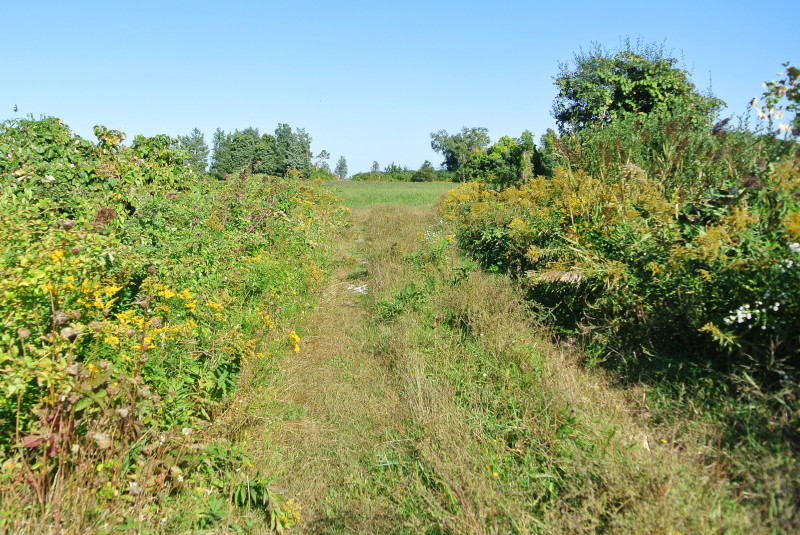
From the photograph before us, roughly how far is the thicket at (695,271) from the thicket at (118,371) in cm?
273

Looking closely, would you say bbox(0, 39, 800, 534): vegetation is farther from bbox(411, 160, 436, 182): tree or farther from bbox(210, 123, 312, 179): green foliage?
bbox(411, 160, 436, 182): tree

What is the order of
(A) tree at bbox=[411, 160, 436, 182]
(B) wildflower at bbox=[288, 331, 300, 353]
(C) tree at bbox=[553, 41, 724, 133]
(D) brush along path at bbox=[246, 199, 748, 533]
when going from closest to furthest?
(D) brush along path at bbox=[246, 199, 748, 533] < (B) wildflower at bbox=[288, 331, 300, 353] < (C) tree at bbox=[553, 41, 724, 133] < (A) tree at bbox=[411, 160, 436, 182]

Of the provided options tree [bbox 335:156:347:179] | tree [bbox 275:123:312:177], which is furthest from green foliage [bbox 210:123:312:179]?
tree [bbox 335:156:347:179]

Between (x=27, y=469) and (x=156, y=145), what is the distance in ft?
19.5

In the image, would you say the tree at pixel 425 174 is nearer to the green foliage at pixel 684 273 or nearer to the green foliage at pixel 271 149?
the green foliage at pixel 271 149

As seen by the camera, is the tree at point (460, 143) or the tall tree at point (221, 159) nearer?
the tall tree at point (221, 159)

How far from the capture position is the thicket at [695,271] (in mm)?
2889

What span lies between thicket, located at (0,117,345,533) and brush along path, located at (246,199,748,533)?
1.38ft

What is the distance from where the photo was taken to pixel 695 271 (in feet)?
11.9

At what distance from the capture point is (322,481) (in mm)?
3529

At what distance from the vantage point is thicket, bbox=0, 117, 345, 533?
258 centimetres

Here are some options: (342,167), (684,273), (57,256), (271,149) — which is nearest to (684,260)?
(684,273)

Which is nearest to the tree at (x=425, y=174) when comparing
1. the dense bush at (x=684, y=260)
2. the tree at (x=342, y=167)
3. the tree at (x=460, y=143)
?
the tree at (x=460, y=143)

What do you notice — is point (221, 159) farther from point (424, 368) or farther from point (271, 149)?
point (424, 368)
